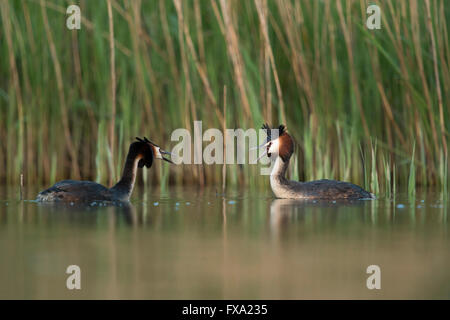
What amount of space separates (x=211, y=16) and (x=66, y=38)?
1.71 metres

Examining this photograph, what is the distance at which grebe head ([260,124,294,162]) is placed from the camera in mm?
8844

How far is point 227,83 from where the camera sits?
973 centimetres

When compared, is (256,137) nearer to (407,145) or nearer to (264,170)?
(264,170)

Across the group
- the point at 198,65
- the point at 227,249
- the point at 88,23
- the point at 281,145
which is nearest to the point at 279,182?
the point at 281,145

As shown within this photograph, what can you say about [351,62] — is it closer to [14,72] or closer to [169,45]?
[169,45]

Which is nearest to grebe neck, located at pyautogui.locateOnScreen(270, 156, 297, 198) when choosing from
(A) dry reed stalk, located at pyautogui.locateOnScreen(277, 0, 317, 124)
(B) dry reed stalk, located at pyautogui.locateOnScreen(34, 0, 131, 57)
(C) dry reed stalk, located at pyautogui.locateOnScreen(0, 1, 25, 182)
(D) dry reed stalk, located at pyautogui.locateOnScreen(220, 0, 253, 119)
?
(A) dry reed stalk, located at pyautogui.locateOnScreen(277, 0, 317, 124)

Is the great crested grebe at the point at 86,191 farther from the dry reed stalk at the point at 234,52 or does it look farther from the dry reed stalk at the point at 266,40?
the dry reed stalk at the point at 266,40

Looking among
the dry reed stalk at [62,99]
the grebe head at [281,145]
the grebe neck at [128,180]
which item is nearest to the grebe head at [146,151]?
the grebe neck at [128,180]

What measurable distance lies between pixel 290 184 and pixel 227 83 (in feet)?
5.73

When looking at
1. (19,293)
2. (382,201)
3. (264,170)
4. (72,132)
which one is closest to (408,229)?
(382,201)

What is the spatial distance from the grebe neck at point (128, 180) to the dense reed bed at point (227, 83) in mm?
543

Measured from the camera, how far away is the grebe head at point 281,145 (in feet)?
29.0

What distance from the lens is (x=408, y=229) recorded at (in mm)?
6262

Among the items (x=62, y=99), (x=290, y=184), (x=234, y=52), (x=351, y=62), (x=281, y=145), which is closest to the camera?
(x=290, y=184)
